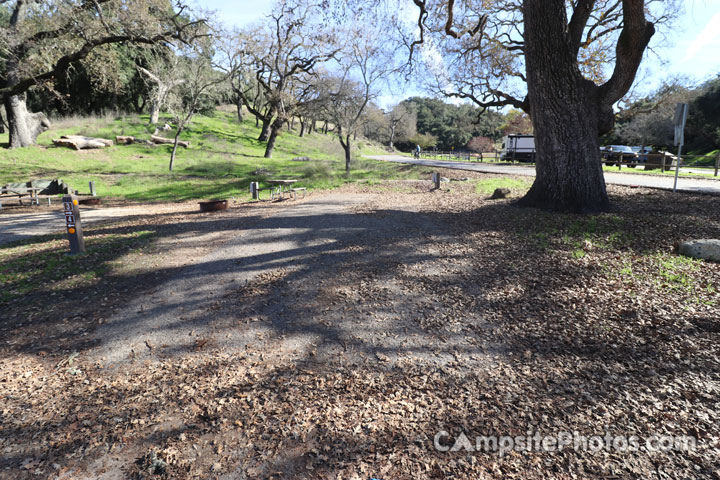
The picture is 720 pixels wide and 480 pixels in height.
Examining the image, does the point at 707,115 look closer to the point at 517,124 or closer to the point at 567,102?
the point at 517,124

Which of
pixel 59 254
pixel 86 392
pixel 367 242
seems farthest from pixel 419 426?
pixel 59 254

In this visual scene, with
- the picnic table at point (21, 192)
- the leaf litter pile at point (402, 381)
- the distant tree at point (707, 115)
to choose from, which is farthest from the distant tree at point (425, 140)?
the leaf litter pile at point (402, 381)

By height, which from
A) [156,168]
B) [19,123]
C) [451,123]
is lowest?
[156,168]

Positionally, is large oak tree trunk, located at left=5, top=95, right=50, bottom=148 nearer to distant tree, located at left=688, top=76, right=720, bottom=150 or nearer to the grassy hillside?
the grassy hillside

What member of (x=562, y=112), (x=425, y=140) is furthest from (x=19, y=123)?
(x=425, y=140)

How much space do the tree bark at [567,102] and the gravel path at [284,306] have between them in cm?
369

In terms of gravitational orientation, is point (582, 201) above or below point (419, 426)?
above

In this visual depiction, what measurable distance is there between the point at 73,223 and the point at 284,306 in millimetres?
4577

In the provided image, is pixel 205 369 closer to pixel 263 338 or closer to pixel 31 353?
pixel 263 338

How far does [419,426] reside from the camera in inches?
101

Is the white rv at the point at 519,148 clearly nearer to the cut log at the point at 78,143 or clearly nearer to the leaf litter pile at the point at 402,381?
the leaf litter pile at the point at 402,381

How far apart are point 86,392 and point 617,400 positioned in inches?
161

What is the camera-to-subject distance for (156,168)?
22.7 meters

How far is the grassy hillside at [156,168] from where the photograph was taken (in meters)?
18.0
